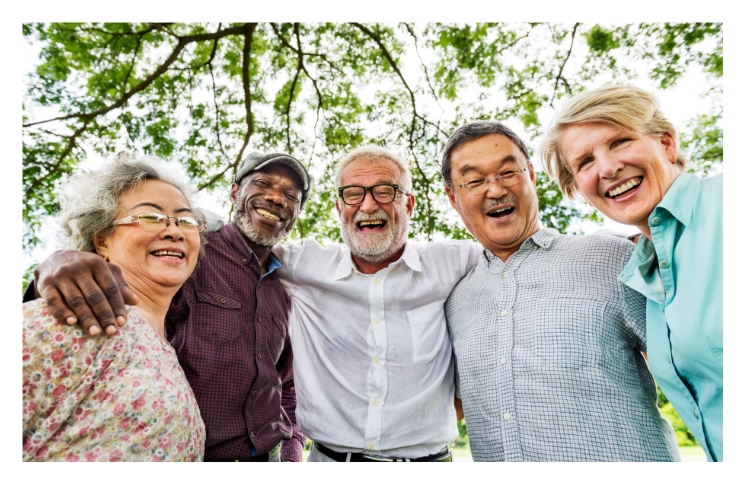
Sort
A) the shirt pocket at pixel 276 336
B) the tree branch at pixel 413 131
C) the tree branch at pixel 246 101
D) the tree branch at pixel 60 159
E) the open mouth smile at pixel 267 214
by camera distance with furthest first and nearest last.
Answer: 1. the tree branch at pixel 413 131
2. the tree branch at pixel 246 101
3. the tree branch at pixel 60 159
4. the open mouth smile at pixel 267 214
5. the shirt pocket at pixel 276 336

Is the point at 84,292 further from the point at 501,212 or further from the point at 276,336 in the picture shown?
the point at 501,212

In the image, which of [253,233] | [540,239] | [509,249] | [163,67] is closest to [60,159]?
[163,67]

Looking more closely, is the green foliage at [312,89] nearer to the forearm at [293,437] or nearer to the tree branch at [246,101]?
the tree branch at [246,101]

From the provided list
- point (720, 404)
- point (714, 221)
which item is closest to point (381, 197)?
point (714, 221)

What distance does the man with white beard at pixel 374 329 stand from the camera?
7.07 feet

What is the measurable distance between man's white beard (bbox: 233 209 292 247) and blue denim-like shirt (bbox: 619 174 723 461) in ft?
5.87

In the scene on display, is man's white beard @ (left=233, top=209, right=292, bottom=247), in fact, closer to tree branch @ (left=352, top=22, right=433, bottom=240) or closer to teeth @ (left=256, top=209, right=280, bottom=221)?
teeth @ (left=256, top=209, right=280, bottom=221)

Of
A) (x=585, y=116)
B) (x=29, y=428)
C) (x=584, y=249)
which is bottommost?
(x=29, y=428)

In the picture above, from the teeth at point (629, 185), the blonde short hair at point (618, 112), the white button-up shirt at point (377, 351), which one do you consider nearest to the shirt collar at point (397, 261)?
the white button-up shirt at point (377, 351)

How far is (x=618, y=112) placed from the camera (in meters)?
1.79

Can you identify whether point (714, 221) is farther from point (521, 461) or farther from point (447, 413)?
point (447, 413)

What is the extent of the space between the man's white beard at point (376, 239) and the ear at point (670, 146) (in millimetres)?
1354
